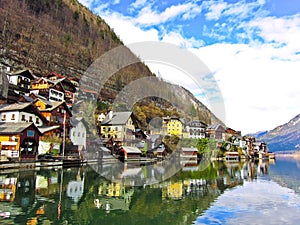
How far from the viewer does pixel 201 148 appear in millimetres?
78688

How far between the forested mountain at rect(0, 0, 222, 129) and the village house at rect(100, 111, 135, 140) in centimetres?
2017

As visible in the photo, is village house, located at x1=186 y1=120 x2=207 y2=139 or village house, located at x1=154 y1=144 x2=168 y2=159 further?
village house, located at x1=186 y1=120 x2=207 y2=139

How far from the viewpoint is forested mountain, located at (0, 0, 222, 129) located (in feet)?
257

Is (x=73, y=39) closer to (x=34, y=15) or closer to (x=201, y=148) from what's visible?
(x=34, y=15)

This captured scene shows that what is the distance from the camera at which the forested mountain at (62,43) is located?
257 ft

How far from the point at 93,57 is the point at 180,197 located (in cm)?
9950

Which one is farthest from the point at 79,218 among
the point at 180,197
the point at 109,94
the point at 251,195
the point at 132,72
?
the point at 132,72

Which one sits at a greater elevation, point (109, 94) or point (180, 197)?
point (109, 94)

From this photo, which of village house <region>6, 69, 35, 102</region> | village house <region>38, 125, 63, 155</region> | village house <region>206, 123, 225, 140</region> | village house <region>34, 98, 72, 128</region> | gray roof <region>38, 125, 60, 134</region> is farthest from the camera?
village house <region>206, 123, 225, 140</region>

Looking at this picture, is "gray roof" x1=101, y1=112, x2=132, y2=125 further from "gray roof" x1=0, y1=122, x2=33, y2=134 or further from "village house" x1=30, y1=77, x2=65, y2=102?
"gray roof" x1=0, y1=122, x2=33, y2=134

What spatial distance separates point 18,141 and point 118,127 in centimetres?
3127

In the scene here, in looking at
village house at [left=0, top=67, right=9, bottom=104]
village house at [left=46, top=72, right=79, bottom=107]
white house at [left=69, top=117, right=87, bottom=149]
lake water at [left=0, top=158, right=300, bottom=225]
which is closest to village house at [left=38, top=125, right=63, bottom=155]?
white house at [left=69, top=117, right=87, bottom=149]

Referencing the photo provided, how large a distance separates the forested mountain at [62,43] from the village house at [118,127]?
2017 cm

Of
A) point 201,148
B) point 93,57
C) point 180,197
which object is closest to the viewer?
point 180,197
